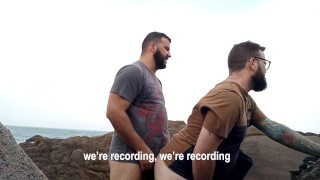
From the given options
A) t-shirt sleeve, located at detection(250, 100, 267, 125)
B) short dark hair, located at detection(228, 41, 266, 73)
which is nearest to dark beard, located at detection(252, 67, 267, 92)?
short dark hair, located at detection(228, 41, 266, 73)

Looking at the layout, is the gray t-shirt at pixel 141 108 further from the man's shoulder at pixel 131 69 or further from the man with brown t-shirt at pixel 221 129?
the man with brown t-shirt at pixel 221 129

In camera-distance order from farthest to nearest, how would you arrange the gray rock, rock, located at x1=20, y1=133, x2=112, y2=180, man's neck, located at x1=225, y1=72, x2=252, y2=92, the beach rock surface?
rock, located at x1=20, y1=133, x2=112, y2=180, the beach rock surface, the gray rock, man's neck, located at x1=225, y1=72, x2=252, y2=92

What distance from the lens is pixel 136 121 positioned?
3.58 m

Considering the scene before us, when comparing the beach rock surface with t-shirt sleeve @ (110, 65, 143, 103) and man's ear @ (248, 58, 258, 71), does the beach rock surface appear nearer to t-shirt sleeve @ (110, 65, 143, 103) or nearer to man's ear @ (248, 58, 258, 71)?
t-shirt sleeve @ (110, 65, 143, 103)

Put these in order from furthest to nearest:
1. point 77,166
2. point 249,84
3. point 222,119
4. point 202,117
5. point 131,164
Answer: point 77,166
point 131,164
point 249,84
point 202,117
point 222,119

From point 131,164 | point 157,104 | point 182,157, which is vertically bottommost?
point 131,164

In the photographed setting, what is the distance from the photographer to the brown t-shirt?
8.45 feet

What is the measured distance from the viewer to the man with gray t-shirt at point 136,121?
3426 millimetres

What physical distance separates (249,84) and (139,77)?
1.10 meters

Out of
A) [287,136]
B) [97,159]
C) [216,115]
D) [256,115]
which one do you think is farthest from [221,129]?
[97,159]

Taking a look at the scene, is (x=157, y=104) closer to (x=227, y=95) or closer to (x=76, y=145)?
(x=227, y=95)

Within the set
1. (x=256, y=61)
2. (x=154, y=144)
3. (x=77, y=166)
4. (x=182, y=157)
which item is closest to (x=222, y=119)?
(x=182, y=157)

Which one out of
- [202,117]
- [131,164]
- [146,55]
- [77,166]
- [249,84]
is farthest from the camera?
[77,166]

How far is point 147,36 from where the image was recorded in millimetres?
4078
